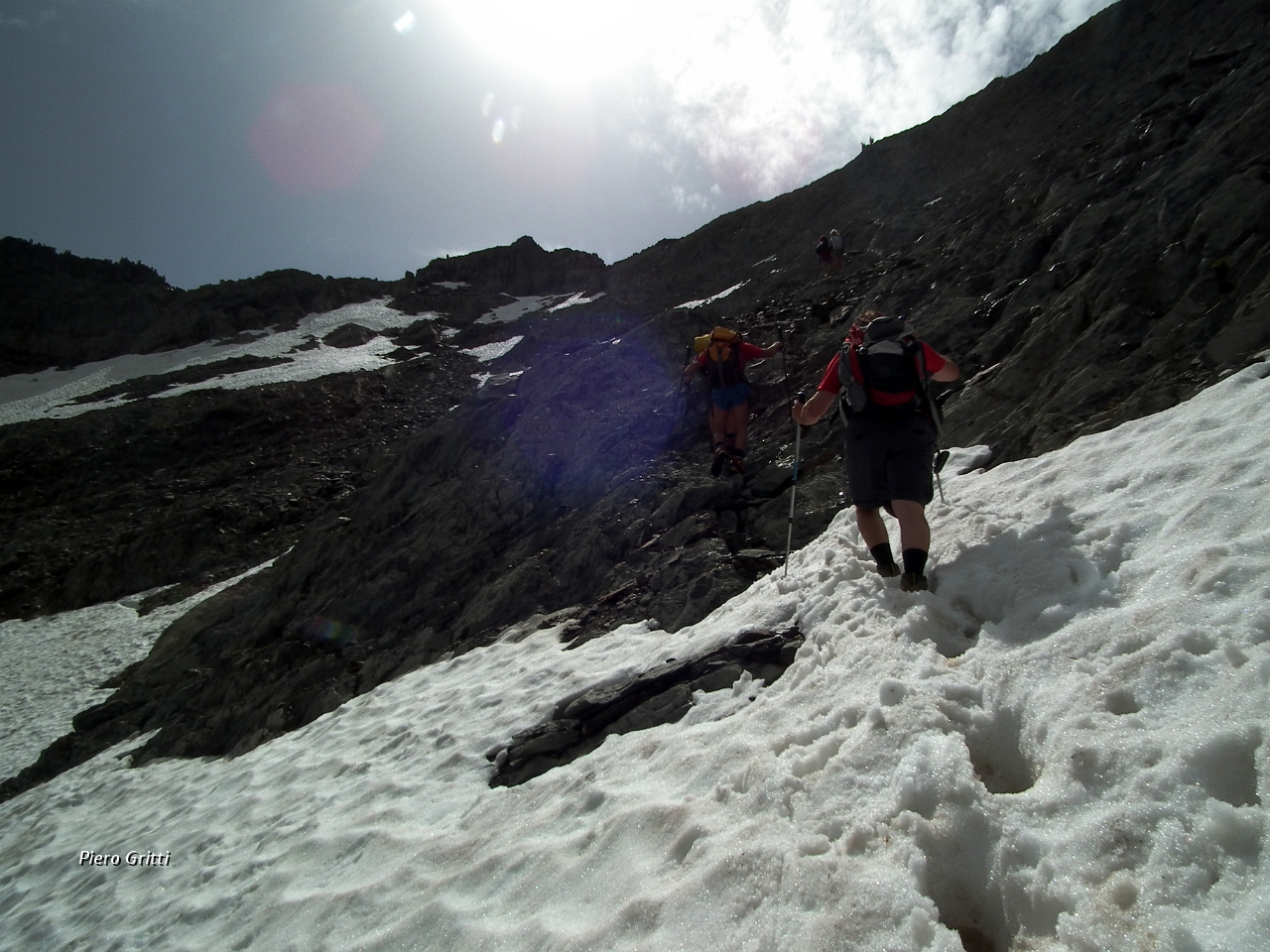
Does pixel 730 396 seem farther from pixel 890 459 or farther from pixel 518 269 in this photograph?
pixel 518 269

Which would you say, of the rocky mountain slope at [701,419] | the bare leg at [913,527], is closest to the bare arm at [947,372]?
the bare leg at [913,527]

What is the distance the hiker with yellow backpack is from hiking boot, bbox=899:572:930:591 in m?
5.34

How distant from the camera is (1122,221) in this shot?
382 inches

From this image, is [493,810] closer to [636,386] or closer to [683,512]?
[683,512]

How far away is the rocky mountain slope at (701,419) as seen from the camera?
7812 millimetres

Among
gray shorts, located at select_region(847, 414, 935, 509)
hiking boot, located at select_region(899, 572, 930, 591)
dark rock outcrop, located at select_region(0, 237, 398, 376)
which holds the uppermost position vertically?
dark rock outcrop, located at select_region(0, 237, 398, 376)

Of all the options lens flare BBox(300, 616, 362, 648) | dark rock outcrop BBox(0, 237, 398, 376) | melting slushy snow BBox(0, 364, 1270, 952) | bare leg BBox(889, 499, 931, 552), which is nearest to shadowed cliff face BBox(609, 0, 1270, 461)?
melting slushy snow BBox(0, 364, 1270, 952)

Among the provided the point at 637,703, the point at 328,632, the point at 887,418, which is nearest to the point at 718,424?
the point at 887,418

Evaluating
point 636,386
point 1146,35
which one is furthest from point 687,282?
point 636,386

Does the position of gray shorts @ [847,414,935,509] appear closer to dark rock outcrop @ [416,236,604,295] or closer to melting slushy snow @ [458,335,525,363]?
melting slushy snow @ [458,335,525,363]

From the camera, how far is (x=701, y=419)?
12906 millimetres

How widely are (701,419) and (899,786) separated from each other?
1010 centimetres

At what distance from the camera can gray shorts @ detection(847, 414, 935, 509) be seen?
206 inches

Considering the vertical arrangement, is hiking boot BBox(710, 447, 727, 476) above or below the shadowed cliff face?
below
